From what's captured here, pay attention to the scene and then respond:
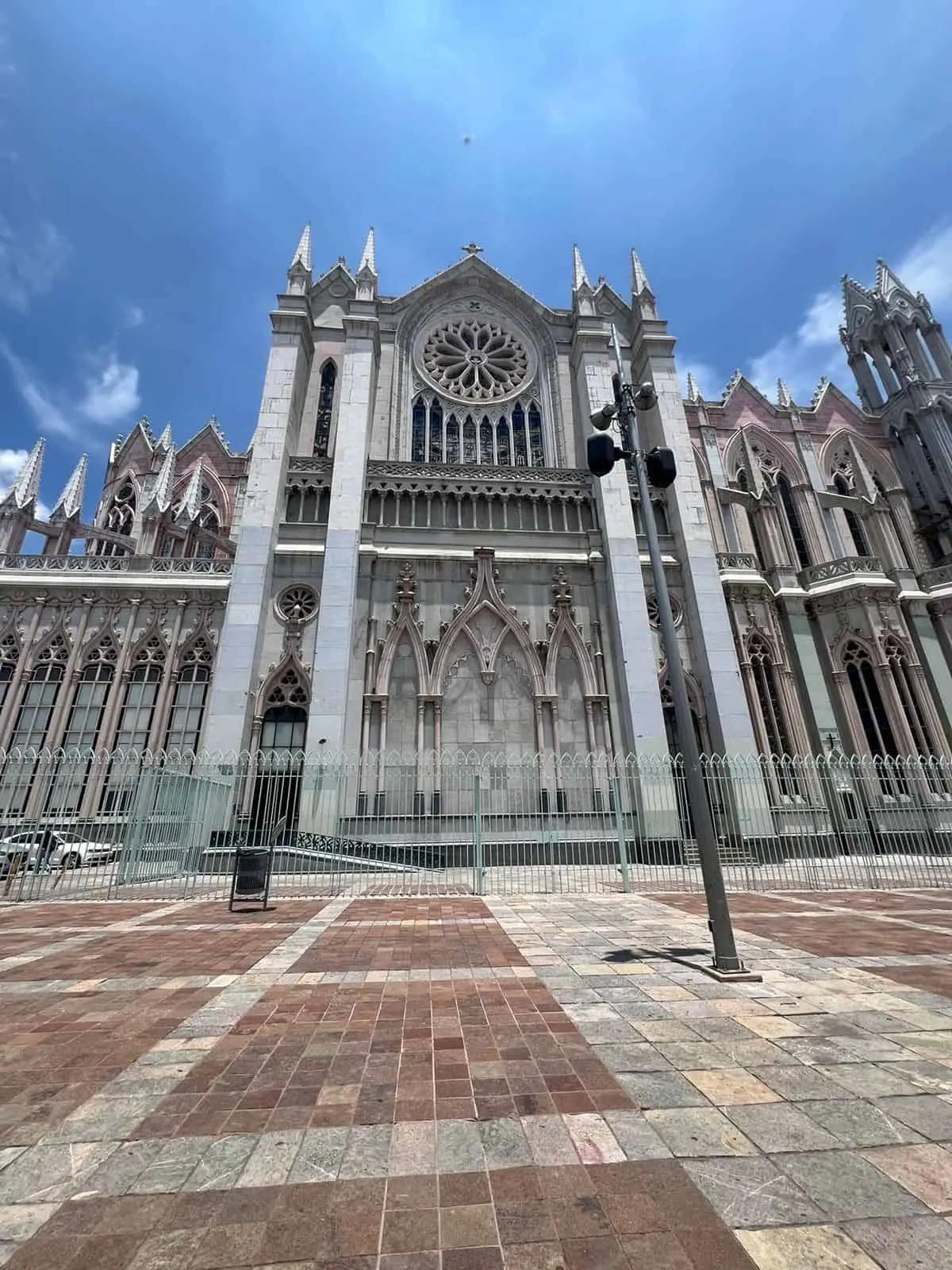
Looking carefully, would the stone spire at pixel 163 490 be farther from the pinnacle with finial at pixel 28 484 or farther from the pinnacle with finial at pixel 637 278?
the pinnacle with finial at pixel 637 278

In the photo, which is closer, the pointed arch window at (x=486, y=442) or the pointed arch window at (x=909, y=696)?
the pointed arch window at (x=909, y=696)

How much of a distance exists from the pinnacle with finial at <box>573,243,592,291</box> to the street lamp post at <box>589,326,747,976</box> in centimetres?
2419

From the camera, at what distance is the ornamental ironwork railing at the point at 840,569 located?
2444cm

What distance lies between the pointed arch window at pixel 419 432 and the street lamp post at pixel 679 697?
61.7ft

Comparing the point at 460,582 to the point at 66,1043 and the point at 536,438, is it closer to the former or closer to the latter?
the point at 536,438

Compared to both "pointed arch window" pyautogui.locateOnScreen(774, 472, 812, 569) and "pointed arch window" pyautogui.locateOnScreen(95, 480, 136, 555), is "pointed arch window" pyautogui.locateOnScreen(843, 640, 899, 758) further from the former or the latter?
"pointed arch window" pyautogui.locateOnScreen(95, 480, 136, 555)

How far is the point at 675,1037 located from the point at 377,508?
837 inches

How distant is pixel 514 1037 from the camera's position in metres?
3.77

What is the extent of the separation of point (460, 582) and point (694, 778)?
54.2 feet

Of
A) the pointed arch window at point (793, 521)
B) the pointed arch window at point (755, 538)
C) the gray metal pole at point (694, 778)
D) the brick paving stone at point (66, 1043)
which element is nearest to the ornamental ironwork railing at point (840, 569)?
the pointed arch window at point (793, 521)

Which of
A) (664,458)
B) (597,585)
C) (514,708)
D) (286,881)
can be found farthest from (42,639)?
Result: (664,458)

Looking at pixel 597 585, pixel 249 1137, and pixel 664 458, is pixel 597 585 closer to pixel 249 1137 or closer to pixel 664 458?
pixel 664 458

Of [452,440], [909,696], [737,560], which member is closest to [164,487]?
[452,440]

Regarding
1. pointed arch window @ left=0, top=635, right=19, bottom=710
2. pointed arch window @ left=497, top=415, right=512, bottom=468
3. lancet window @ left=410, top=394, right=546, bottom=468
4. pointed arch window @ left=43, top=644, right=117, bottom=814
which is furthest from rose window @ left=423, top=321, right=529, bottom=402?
pointed arch window @ left=0, top=635, right=19, bottom=710
